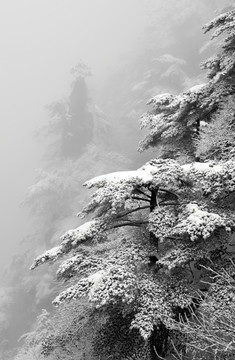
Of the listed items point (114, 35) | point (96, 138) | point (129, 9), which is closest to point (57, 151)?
point (96, 138)

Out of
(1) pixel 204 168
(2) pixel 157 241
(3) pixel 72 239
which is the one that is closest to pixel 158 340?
(2) pixel 157 241

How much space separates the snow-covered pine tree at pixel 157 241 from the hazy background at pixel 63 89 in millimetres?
17824

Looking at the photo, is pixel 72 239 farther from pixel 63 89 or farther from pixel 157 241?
pixel 63 89

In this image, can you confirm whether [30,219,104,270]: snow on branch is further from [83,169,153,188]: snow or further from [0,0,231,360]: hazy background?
[0,0,231,360]: hazy background

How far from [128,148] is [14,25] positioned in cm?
7015

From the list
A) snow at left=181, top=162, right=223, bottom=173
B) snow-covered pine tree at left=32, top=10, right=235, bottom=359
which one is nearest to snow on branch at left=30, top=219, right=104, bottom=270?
snow-covered pine tree at left=32, top=10, right=235, bottom=359

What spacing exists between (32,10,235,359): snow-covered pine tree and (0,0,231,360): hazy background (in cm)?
1782

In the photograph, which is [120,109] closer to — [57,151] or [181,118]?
[57,151]

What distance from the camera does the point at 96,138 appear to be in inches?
1348

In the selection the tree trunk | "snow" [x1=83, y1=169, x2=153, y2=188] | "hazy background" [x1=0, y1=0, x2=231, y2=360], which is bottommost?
the tree trunk

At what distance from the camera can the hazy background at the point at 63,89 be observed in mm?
28984

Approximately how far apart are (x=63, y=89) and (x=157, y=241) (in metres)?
58.1

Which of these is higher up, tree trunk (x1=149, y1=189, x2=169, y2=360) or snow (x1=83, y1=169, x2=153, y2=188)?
snow (x1=83, y1=169, x2=153, y2=188)

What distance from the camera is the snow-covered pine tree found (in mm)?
5484
